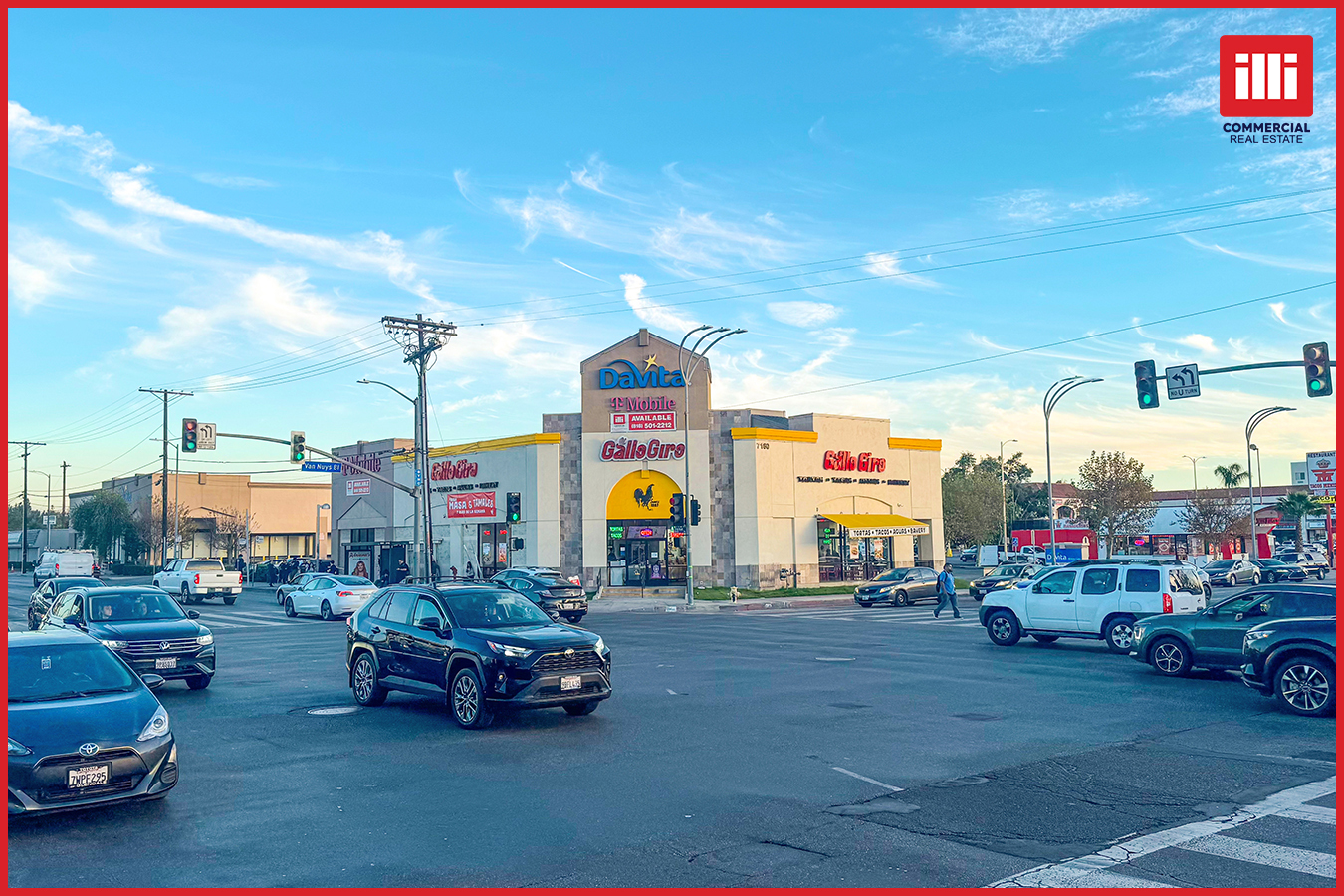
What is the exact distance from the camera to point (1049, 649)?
71.0 ft

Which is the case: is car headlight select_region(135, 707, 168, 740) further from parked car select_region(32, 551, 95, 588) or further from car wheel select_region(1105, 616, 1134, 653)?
parked car select_region(32, 551, 95, 588)

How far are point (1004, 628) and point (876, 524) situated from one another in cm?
2728

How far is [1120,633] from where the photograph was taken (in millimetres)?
20016

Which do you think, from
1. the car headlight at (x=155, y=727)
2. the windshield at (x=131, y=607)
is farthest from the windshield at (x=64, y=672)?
the windshield at (x=131, y=607)

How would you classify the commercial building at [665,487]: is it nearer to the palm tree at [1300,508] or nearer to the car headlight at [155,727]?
the car headlight at [155,727]

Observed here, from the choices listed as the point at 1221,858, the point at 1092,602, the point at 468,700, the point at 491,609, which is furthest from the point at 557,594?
the point at 1221,858

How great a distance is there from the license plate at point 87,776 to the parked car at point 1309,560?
54.1m

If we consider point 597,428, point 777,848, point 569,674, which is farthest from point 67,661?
point 597,428

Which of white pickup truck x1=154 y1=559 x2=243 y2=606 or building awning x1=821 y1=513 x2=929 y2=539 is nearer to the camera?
white pickup truck x1=154 y1=559 x2=243 y2=606

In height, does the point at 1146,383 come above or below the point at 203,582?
above

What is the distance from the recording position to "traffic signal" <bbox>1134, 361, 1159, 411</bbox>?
80.8ft

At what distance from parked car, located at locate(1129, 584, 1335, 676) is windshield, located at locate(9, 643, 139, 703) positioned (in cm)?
1449

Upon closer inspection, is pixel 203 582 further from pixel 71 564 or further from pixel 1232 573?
pixel 1232 573

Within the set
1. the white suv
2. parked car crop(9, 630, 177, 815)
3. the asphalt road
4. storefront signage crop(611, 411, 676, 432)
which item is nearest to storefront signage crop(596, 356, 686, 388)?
storefront signage crop(611, 411, 676, 432)
